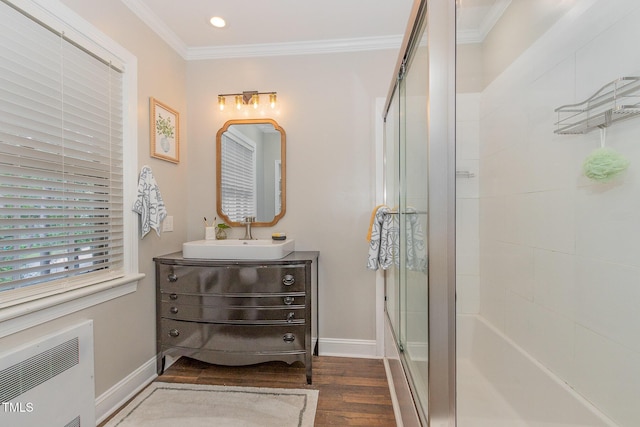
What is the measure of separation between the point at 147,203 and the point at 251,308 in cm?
96

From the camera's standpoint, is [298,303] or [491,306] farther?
[298,303]

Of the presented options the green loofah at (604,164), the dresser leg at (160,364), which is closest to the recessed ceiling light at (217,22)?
the green loofah at (604,164)

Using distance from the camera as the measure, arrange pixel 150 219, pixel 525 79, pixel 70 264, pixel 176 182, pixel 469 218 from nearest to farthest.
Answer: pixel 469 218 → pixel 525 79 → pixel 70 264 → pixel 150 219 → pixel 176 182

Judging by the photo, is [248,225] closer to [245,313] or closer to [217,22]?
[245,313]

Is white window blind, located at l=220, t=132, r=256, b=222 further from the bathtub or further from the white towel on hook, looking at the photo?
the bathtub

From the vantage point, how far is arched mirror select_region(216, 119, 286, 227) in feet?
8.12

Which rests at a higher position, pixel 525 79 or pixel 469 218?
pixel 525 79

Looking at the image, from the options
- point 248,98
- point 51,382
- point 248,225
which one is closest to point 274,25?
point 248,98

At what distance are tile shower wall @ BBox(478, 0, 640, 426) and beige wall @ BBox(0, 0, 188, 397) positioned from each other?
1.88 metres

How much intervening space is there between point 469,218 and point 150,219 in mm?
1839

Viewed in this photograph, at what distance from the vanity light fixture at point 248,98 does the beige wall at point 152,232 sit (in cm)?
34

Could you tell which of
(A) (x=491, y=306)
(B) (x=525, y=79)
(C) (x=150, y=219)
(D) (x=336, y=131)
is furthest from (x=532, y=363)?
(C) (x=150, y=219)

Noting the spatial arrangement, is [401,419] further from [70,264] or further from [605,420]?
[70,264]

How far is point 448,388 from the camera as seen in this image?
3.05 feet
